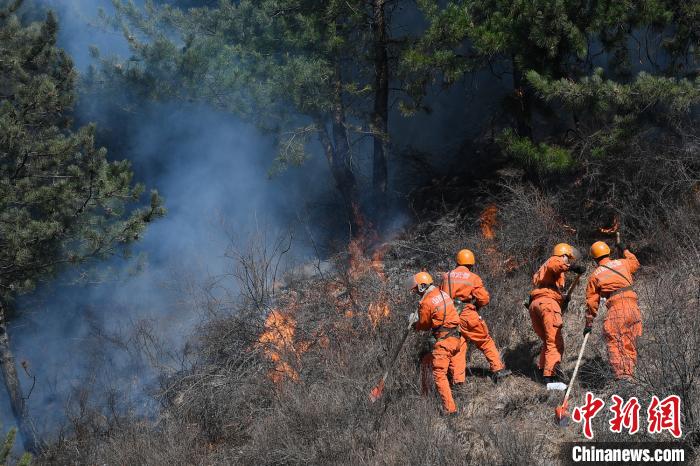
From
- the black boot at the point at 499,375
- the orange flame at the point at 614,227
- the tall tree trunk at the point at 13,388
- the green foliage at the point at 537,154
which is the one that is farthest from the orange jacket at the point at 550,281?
the tall tree trunk at the point at 13,388

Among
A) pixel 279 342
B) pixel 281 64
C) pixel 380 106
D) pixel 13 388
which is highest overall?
pixel 281 64

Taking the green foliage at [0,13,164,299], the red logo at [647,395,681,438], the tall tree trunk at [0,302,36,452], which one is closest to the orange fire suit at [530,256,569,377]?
the red logo at [647,395,681,438]

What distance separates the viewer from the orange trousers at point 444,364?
7223mm

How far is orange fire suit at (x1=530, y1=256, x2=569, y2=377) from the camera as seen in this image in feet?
24.9

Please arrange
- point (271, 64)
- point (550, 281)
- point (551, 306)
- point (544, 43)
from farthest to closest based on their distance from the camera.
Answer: point (271, 64), point (544, 43), point (550, 281), point (551, 306)

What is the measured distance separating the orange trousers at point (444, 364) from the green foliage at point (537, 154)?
13.0ft

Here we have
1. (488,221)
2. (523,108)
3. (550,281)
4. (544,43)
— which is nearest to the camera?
(550,281)

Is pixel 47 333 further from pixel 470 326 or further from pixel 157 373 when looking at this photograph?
pixel 470 326

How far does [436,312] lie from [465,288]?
25.0 inches

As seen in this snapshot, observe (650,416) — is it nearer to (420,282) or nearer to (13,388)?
(420,282)

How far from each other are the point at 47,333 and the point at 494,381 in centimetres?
996

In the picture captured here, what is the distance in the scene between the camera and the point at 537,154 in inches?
414

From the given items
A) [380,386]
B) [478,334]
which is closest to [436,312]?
[478,334]

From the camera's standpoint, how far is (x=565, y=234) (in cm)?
1052
